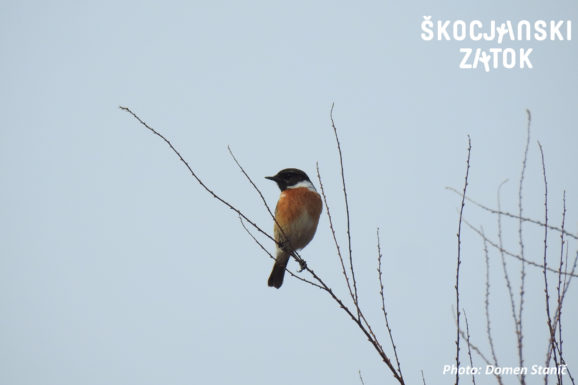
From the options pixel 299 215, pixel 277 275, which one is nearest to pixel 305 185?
pixel 299 215

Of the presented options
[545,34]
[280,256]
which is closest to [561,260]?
[280,256]

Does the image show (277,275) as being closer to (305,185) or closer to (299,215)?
(299,215)

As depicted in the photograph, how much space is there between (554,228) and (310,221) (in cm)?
378

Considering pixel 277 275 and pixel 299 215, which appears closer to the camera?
pixel 299 215

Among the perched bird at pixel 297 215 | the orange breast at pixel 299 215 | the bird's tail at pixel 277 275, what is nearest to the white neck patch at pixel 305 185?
the perched bird at pixel 297 215

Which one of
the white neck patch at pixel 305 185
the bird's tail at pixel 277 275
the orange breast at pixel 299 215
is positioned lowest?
the bird's tail at pixel 277 275

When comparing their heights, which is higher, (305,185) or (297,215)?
(305,185)

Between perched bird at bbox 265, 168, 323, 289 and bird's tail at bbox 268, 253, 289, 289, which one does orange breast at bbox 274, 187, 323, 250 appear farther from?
bird's tail at bbox 268, 253, 289, 289

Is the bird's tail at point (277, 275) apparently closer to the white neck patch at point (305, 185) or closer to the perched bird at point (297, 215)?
the perched bird at point (297, 215)

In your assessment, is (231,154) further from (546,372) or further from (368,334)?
(546,372)

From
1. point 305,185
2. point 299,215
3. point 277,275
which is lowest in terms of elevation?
point 277,275

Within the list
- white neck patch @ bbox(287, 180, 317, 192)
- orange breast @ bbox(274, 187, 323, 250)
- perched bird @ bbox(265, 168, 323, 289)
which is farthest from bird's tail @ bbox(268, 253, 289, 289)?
white neck patch @ bbox(287, 180, 317, 192)

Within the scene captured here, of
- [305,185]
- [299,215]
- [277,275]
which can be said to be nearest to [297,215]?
[299,215]

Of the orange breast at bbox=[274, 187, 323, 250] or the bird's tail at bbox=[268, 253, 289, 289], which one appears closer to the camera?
the orange breast at bbox=[274, 187, 323, 250]
